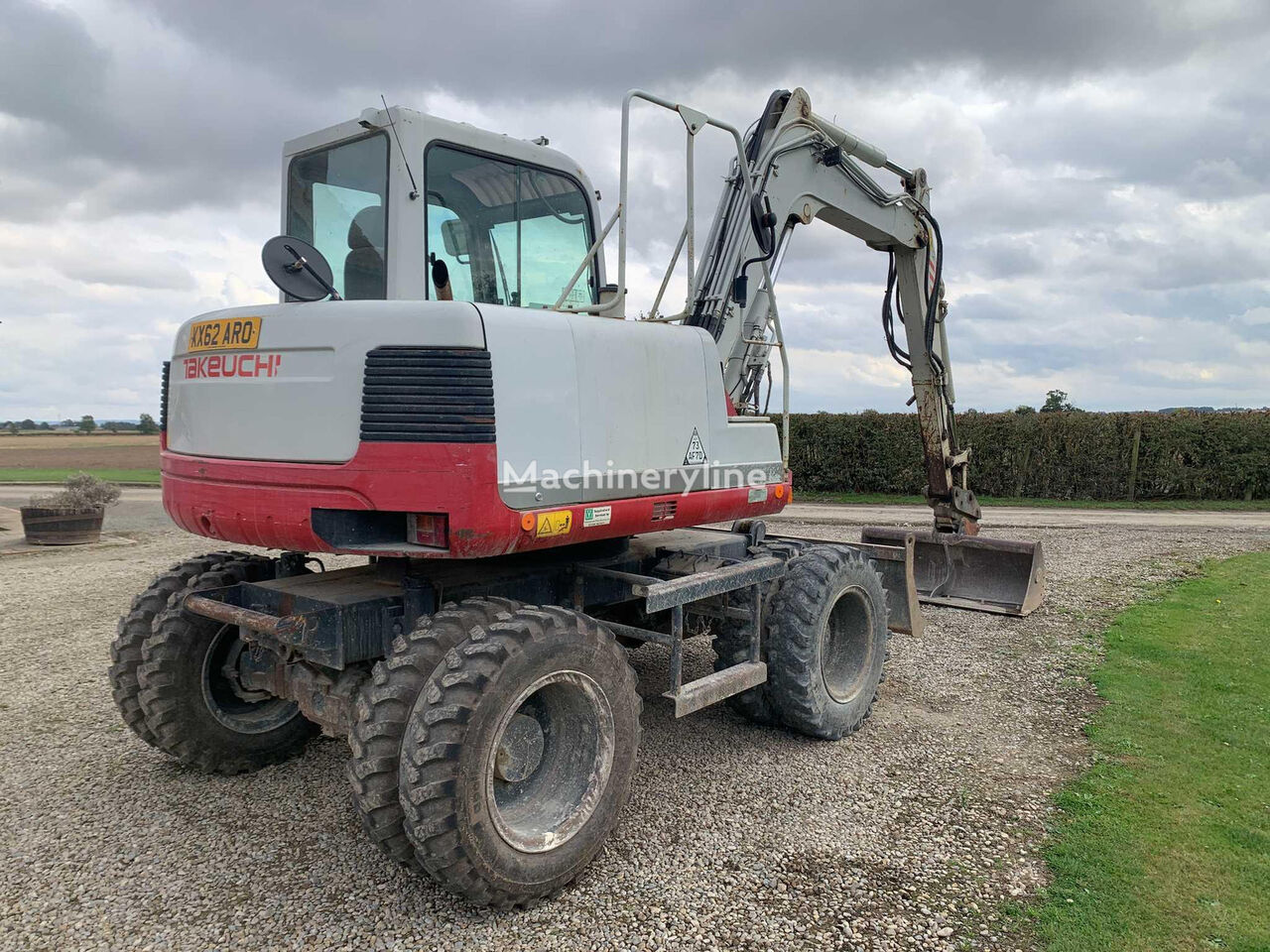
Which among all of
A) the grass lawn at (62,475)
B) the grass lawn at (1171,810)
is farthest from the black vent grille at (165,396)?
the grass lawn at (62,475)

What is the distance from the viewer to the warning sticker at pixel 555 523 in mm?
3664

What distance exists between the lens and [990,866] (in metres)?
3.80

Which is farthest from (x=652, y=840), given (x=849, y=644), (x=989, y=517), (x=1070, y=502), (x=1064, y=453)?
(x=1064, y=453)

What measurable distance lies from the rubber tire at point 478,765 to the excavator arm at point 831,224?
2.13 meters

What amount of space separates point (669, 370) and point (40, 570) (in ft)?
33.5

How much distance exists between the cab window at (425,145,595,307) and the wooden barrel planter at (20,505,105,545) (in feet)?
37.7

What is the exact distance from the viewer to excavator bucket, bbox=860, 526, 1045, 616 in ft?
26.2

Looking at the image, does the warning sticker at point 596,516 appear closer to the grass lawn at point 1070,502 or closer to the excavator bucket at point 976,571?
the excavator bucket at point 976,571

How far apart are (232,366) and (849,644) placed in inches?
154

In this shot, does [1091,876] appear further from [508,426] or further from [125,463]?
[125,463]

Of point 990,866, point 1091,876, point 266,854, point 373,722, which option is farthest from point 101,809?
point 1091,876

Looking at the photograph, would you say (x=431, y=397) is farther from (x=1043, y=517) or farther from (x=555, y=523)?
(x=1043, y=517)

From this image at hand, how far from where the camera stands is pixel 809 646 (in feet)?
16.3

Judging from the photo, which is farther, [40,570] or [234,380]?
[40,570]
